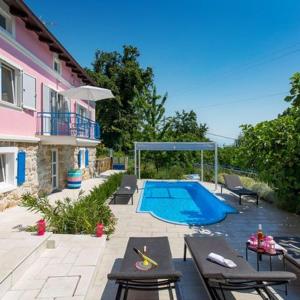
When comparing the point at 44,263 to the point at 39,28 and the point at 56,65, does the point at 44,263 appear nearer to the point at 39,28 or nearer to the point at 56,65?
the point at 39,28

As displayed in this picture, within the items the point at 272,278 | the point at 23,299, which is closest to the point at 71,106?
the point at 23,299

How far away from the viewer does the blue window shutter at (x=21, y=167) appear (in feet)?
32.9

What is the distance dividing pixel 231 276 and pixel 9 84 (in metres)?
9.56

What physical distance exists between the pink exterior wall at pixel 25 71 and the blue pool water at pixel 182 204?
555 cm

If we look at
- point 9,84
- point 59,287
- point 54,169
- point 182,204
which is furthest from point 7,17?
point 182,204

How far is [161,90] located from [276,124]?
1707 centimetres

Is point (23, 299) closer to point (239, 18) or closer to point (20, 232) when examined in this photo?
point (20, 232)

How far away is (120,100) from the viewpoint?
33.8m

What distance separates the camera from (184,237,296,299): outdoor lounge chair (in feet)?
12.5

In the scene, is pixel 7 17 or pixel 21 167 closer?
pixel 7 17

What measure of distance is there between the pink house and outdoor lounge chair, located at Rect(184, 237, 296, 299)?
7.05m

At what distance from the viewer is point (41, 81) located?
1227 centimetres

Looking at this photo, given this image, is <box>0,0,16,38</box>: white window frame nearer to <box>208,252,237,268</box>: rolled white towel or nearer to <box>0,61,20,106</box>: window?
<box>0,61,20,106</box>: window

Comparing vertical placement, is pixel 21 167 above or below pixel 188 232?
above
